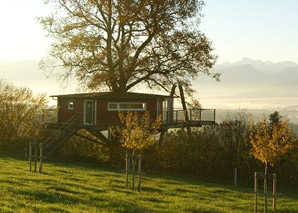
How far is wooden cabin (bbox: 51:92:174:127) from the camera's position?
31562 mm

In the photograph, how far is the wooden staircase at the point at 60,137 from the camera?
2893cm

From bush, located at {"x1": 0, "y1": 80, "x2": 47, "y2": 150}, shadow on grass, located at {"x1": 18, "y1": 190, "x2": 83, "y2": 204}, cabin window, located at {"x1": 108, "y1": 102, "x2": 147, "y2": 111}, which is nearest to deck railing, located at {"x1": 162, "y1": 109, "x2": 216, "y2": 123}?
cabin window, located at {"x1": 108, "y1": 102, "x2": 147, "y2": 111}

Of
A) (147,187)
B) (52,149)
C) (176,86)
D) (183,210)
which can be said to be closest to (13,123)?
(52,149)

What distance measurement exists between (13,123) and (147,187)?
2160cm

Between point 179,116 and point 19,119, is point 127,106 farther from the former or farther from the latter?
point 19,119

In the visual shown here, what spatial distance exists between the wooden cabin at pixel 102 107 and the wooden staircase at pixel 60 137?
704 mm

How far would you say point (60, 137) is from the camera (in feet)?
100

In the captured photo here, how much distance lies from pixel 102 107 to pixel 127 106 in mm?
2178

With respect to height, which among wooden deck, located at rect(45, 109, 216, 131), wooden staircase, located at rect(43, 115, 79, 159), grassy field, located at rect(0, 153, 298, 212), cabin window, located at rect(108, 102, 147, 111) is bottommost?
grassy field, located at rect(0, 153, 298, 212)

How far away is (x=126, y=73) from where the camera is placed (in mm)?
34000

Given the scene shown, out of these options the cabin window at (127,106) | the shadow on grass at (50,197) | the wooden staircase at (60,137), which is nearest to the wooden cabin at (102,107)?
the cabin window at (127,106)

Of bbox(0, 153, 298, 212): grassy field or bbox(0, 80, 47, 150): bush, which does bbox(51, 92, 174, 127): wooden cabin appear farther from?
bbox(0, 153, 298, 212): grassy field

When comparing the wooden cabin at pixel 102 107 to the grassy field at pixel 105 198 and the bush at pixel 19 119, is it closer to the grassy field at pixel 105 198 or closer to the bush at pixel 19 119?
the bush at pixel 19 119

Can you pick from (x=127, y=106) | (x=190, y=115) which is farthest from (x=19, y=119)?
(x=190, y=115)
